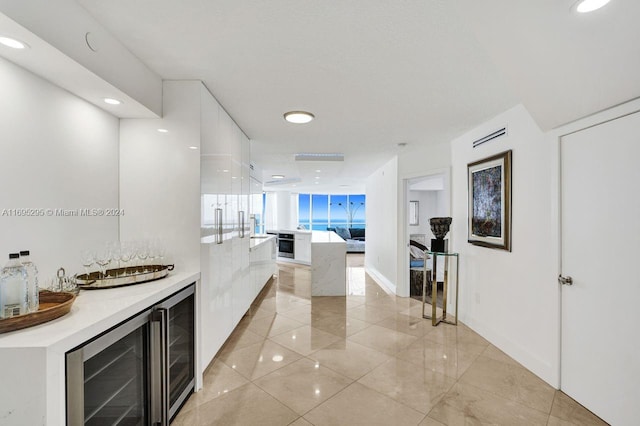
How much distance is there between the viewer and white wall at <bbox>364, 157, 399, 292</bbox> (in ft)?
17.3

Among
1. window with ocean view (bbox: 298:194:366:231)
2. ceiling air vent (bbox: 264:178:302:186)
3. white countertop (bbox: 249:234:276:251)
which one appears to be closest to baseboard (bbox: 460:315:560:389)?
white countertop (bbox: 249:234:276:251)

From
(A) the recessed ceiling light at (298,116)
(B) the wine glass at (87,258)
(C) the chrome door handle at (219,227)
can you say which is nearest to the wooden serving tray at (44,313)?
(B) the wine glass at (87,258)

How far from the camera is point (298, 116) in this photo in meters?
3.06

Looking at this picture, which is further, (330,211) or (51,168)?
(330,211)

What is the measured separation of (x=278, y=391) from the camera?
2258mm

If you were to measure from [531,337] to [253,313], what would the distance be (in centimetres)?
325

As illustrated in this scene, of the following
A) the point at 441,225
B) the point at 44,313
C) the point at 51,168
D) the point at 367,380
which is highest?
the point at 51,168

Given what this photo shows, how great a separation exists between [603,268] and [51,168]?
354 cm

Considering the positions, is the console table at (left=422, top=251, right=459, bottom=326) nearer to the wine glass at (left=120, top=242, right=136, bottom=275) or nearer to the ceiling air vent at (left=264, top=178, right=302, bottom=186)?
the wine glass at (left=120, top=242, right=136, bottom=275)

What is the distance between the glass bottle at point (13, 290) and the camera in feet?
3.77

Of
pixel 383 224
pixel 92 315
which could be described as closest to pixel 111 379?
pixel 92 315

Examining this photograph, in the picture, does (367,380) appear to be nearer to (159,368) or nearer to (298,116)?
(159,368)

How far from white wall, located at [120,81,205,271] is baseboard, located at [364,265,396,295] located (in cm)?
391

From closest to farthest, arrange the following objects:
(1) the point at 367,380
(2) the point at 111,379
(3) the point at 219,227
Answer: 1. (2) the point at 111,379
2. (1) the point at 367,380
3. (3) the point at 219,227
